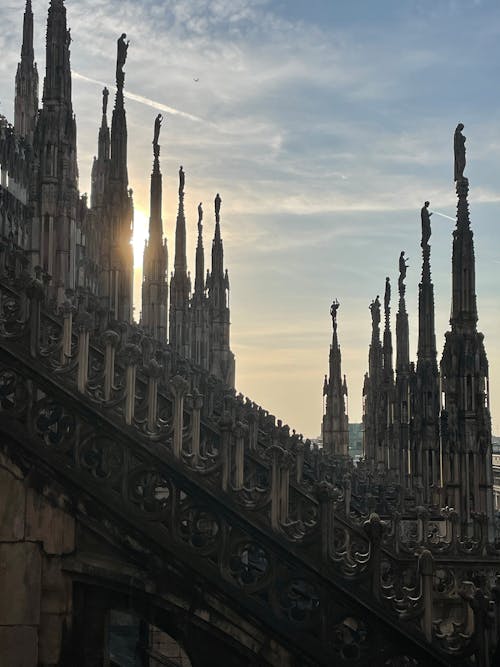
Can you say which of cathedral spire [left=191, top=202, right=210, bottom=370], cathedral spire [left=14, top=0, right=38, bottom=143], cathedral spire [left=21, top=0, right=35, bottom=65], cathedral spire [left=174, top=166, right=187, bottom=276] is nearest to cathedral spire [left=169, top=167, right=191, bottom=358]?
cathedral spire [left=174, top=166, right=187, bottom=276]

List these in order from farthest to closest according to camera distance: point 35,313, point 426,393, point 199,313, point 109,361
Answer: point 199,313 → point 426,393 → point 109,361 → point 35,313

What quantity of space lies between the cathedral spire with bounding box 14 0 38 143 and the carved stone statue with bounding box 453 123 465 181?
1349 inches

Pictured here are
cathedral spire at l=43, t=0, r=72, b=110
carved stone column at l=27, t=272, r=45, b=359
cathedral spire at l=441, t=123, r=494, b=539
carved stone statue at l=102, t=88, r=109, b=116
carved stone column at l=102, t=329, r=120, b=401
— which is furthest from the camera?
carved stone statue at l=102, t=88, r=109, b=116

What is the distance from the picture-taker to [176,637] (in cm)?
712

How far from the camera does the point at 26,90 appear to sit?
50812 millimetres

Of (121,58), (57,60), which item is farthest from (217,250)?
(57,60)

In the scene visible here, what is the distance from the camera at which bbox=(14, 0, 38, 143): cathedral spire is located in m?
50.8

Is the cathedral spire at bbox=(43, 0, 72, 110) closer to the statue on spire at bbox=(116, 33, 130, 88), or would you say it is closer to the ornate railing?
the statue on spire at bbox=(116, 33, 130, 88)

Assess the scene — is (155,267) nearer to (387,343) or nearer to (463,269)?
(387,343)

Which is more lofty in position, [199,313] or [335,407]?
[199,313]

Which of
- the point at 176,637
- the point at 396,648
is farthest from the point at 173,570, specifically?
the point at 396,648

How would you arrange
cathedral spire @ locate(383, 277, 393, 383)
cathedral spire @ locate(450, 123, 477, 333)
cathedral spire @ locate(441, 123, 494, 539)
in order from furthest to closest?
cathedral spire @ locate(383, 277, 393, 383), cathedral spire @ locate(450, 123, 477, 333), cathedral spire @ locate(441, 123, 494, 539)

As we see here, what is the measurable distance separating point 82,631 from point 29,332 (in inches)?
105

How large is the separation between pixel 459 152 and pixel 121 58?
13826 millimetres
